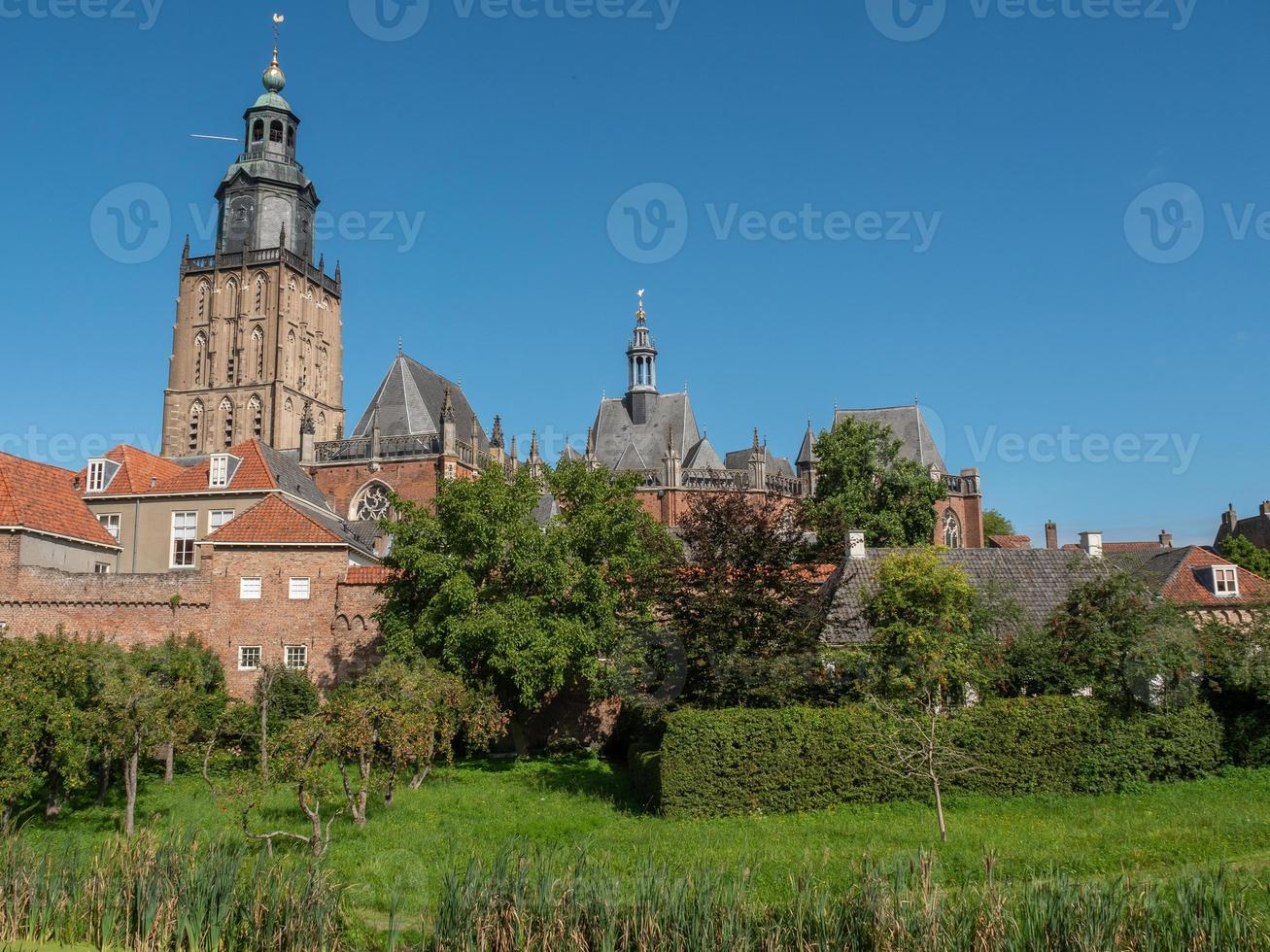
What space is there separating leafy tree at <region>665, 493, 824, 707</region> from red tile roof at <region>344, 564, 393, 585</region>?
1060cm

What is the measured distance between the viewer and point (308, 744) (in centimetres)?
1886

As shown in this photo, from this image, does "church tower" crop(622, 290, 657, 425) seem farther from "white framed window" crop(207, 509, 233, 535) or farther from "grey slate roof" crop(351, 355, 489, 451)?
"white framed window" crop(207, 509, 233, 535)

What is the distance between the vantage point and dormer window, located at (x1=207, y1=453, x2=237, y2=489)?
134 feet

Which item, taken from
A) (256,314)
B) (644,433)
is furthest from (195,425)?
(644,433)

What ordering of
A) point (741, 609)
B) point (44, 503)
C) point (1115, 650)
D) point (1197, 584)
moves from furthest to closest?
point (1197, 584)
point (44, 503)
point (741, 609)
point (1115, 650)

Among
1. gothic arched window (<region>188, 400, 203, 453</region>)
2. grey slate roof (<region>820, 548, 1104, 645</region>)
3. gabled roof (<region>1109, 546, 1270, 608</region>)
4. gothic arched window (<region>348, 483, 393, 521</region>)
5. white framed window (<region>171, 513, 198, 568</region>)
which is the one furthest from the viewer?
gothic arched window (<region>188, 400, 203, 453</region>)

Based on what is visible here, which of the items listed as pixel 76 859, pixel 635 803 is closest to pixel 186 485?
pixel 635 803

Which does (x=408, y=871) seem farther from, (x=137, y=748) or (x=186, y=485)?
(x=186, y=485)

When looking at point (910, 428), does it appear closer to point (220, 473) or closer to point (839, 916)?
point (220, 473)

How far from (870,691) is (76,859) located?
16.0 m

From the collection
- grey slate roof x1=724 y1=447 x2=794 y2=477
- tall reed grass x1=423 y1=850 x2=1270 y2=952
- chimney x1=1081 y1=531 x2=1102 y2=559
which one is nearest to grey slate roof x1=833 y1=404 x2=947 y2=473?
grey slate roof x1=724 y1=447 x2=794 y2=477

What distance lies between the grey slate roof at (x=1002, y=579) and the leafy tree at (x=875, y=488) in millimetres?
11500

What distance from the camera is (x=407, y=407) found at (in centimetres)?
5700

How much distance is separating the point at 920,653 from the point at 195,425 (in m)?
55.8
